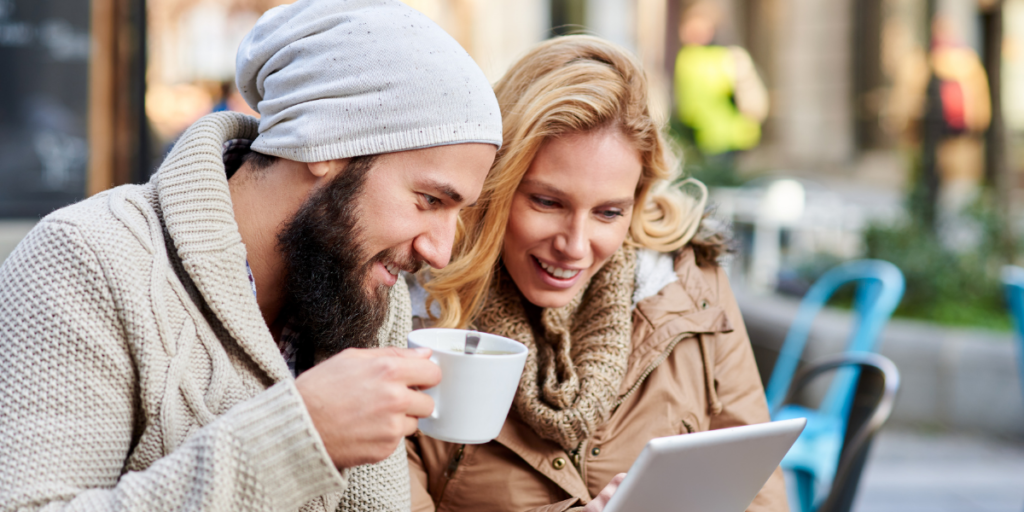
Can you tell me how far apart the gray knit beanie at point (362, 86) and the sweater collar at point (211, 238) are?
0.47 feet

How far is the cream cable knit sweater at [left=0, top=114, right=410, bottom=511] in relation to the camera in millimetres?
Answer: 1272

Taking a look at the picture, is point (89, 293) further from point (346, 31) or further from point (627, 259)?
point (627, 259)

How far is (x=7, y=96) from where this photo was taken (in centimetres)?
432

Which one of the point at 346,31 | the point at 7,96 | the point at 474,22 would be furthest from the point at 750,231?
the point at 346,31

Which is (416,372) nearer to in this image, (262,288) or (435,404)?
(435,404)

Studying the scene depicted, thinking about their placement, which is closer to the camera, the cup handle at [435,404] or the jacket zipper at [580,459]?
the cup handle at [435,404]

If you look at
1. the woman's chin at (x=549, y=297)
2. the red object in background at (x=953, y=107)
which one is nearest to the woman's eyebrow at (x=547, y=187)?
the woman's chin at (x=549, y=297)

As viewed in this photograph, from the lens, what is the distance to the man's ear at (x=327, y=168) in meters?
1.69

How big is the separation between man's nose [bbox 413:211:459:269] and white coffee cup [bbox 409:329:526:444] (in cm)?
24

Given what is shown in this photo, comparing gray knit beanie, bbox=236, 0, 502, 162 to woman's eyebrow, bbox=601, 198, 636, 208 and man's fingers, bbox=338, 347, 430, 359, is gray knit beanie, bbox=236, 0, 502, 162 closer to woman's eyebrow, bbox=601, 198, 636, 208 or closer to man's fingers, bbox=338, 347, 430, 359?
man's fingers, bbox=338, 347, 430, 359

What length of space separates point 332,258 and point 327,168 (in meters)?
0.17

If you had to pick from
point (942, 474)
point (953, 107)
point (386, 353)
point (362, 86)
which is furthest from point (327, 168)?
point (953, 107)

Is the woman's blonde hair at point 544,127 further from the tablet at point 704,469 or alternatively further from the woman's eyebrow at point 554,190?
the tablet at point 704,469

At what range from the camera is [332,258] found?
1.70m
